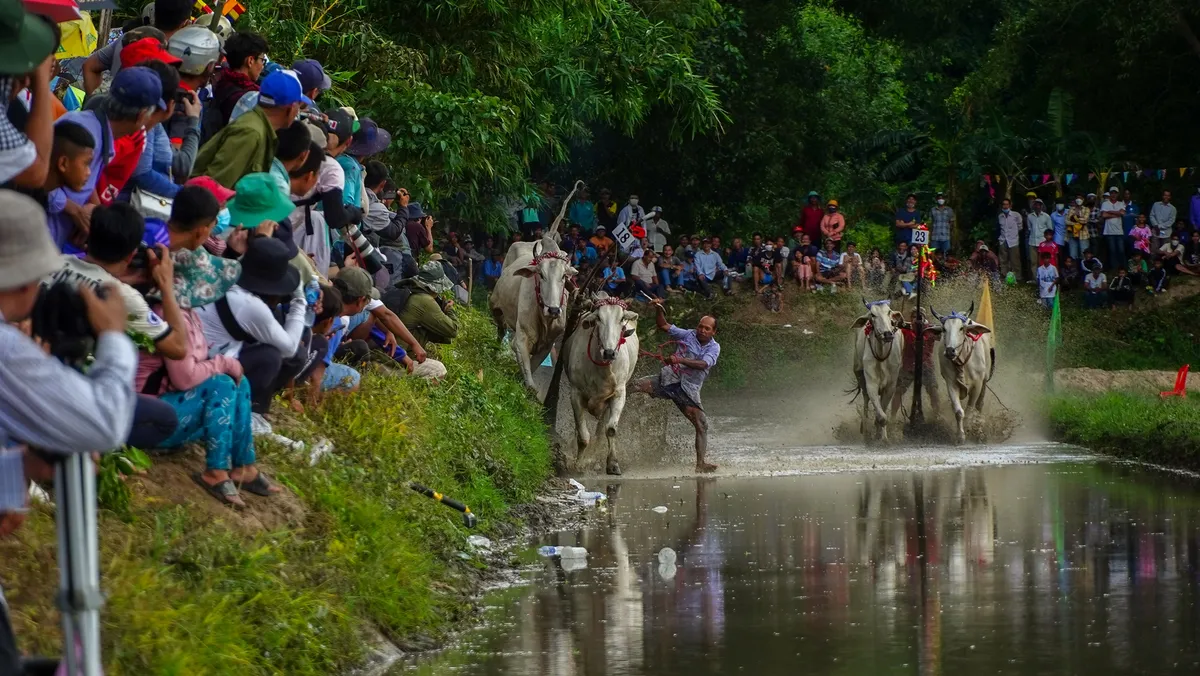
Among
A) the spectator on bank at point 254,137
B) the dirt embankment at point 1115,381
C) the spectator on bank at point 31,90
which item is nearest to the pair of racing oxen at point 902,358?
the dirt embankment at point 1115,381

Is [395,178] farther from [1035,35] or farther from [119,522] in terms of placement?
[1035,35]

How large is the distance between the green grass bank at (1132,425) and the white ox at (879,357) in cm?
216

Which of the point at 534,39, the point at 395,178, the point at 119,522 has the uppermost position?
the point at 534,39

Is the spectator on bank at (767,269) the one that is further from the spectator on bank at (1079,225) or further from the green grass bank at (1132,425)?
the green grass bank at (1132,425)

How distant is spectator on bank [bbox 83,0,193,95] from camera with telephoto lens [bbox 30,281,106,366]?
15.4 feet

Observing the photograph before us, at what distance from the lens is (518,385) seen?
19266 millimetres

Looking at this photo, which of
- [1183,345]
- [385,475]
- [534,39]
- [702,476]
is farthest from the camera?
[1183,345]

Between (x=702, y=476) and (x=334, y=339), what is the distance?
7.14 meters

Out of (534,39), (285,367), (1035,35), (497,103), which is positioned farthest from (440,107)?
(1035,35)

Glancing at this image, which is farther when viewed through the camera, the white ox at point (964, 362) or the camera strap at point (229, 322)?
the white ox at point (964, 362)

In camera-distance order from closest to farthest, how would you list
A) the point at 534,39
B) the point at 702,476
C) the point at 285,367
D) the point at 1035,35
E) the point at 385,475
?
1. the point at 285,367
2. the point at 385,475
3. the point at 702,476
4. the point at 534,39
5. the point at 1035,35

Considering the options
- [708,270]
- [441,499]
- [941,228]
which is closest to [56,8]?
[441,499]

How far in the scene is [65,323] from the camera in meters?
4.88

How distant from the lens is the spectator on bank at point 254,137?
10.1m
